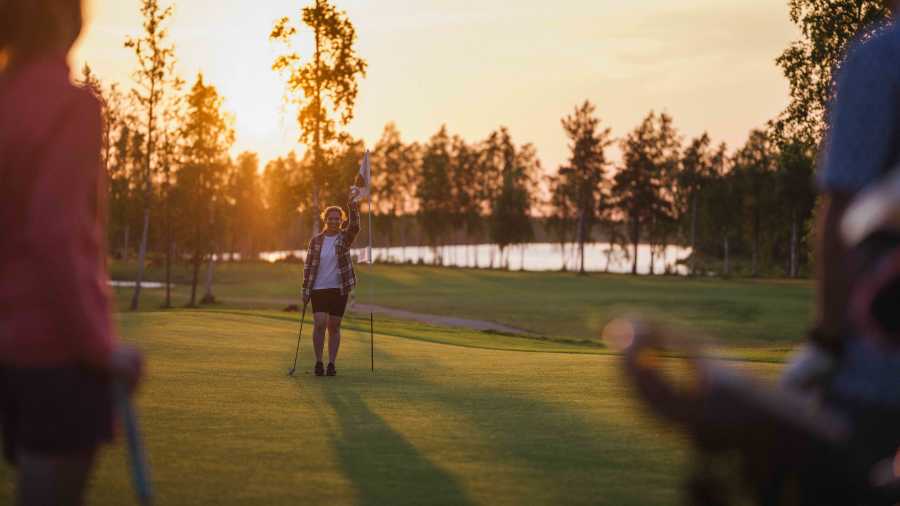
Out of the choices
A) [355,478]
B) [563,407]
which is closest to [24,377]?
[355,478]

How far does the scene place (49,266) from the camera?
3.28 m

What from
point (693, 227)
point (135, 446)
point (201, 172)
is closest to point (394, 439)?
point (135, 446)

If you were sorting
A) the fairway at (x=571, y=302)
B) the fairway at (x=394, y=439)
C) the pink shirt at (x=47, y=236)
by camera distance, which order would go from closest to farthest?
the pink shirt at (x=47, y=236) < the fairway at (x=394, y=439) < the fairway at (x=571, y=302)

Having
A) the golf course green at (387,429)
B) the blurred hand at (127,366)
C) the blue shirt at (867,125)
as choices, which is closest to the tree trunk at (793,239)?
the golf course green at (387,429)

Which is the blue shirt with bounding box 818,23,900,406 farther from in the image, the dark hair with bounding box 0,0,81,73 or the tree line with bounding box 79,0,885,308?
the tree line with bounding box 79,0,885,308

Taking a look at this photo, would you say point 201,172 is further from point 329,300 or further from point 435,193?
point 435,193

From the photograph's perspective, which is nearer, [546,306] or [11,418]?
[11,418]

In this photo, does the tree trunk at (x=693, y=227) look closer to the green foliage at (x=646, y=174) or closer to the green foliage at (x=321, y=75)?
the green foliage at (x=646, y=174)

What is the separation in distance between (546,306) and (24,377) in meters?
61.9

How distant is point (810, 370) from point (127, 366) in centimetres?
202

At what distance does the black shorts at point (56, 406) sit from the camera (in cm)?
335

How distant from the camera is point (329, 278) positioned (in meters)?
16.7

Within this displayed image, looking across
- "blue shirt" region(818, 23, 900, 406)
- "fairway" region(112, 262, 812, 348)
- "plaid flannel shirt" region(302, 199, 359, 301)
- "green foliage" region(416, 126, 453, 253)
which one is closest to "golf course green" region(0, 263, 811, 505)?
"blue shirt" region(818, 23, 900, 406)

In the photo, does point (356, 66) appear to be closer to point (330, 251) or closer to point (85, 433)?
point (330, 251)
